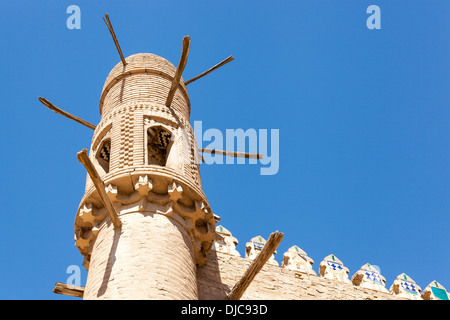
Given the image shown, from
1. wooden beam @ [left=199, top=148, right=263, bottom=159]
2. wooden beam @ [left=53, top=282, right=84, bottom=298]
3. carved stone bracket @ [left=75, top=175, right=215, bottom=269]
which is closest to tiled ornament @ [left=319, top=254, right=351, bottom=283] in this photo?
wooden beam @ [left=199, top=148, right=263, bottom=159]

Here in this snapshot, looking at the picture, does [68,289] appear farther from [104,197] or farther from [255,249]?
[255,249]

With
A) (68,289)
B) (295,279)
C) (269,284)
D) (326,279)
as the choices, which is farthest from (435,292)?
(68,289)

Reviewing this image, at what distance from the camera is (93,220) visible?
31.7 feet

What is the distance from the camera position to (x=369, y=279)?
13039 mm

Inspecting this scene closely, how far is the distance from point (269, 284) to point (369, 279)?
275cm

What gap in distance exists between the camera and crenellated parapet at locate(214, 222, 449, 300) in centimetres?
1177

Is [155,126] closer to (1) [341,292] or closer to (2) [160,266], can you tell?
(2) [160,266]

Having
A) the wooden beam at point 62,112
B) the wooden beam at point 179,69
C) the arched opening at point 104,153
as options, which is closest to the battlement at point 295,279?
the arched opening at point 104,153

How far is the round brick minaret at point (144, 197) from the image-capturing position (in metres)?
8.33

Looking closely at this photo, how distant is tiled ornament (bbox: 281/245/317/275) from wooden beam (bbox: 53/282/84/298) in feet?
13.9

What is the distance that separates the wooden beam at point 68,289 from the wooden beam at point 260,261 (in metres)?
2.47

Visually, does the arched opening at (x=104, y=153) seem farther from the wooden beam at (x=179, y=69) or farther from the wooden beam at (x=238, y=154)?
the wooden beam at (x=238, y=154)
